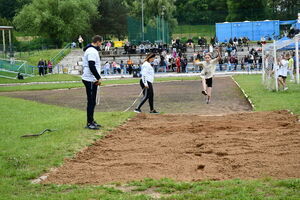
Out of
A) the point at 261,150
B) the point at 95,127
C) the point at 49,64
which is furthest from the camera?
the point at 49,64

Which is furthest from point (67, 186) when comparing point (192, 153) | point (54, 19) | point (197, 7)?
point (197, 7)

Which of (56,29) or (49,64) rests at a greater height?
(56,29)

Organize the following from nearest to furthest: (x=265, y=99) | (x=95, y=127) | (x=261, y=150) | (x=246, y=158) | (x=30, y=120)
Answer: (x=246, y=158) < (x=261, y=150) < (x=95, y=127) < (x=30, y=120) < (x=265, y=99)

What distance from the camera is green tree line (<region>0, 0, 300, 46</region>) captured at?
72562mm

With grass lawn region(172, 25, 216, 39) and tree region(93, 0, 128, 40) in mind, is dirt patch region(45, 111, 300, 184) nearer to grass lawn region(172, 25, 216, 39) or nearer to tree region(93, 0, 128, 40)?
grass lawn region(172, 25, 216, 39)

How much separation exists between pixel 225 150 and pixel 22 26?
2718 inches

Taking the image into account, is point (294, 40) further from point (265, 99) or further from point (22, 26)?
point (22, 26)

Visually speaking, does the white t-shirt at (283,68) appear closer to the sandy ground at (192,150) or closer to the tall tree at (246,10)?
the sandy ground at (192,150)

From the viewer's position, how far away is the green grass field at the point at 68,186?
257 inches

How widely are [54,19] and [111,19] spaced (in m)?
23.5

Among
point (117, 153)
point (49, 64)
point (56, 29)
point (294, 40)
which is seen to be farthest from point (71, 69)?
point (117, 153)

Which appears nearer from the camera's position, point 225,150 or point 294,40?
point 225,150

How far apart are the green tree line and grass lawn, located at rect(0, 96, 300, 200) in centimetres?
5894

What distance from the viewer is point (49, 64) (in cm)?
5206
